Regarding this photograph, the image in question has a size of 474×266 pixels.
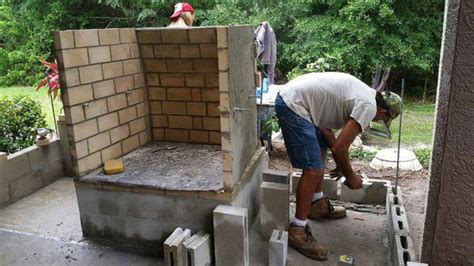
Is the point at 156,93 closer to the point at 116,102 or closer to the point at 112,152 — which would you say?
the point at 116,102

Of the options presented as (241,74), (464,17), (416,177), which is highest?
(464,17)

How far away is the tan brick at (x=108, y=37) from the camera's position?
10.8 feet

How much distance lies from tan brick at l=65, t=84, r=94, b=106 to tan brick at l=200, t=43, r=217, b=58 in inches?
41.1

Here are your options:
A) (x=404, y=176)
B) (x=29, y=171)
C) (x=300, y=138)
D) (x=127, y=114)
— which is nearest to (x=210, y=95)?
(x=127, y=114)

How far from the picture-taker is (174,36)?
144 inches

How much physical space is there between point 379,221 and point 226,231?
1512 millimetres

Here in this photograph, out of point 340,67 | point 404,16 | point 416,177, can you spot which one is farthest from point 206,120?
point 404,16

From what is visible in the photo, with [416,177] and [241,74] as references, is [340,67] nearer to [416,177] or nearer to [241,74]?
[416,177]

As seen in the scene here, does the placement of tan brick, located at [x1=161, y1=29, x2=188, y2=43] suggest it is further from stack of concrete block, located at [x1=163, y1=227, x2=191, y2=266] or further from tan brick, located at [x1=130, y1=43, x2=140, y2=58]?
stack of concrete block, located at [x1=163, y1=227, x2=191, y2=266]

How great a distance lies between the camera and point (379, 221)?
3.51 metres

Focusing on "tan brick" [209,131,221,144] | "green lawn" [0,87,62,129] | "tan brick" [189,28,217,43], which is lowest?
"green lawn" [0,87,62,129]

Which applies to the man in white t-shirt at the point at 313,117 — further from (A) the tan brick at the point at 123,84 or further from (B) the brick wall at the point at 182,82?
(A) the tan brick at the point at 123,84

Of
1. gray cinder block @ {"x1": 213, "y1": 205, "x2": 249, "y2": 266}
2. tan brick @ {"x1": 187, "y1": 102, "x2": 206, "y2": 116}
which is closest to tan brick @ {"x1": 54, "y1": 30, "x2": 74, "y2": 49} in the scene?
tan brick @ {"x1": 187, "y1": 102, "x2": 206, "y2": 116}

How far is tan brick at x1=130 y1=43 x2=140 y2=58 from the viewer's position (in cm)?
372
